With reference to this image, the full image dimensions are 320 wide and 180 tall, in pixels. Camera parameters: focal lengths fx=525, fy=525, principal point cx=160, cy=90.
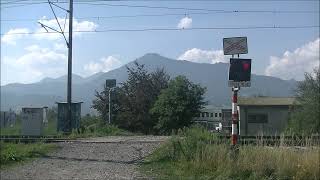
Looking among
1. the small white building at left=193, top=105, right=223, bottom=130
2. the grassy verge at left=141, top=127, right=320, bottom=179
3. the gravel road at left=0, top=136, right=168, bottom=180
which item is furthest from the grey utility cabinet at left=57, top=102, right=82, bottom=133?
the grassy verge at left=141, top=127, right=320, bottom=179

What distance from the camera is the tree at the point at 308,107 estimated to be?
4126 cm

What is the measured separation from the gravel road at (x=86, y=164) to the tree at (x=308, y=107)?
82.5ft

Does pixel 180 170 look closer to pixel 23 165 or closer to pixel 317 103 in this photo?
pixel 23 165

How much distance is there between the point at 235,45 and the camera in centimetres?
1371

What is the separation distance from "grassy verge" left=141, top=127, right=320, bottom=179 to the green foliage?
29.2m

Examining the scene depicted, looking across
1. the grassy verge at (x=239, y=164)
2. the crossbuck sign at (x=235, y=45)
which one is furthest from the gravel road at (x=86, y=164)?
the crossbuck sign at (x=235, y=45)

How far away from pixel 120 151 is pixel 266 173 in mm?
5928

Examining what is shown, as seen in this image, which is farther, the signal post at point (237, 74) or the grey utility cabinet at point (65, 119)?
the grey utility cabinet at point (65, 119)


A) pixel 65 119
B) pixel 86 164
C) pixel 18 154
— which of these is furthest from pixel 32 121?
pixel 86 164

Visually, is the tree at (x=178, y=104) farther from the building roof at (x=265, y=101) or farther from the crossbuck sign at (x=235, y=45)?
the crossbuck sign at (x=235, y=45)

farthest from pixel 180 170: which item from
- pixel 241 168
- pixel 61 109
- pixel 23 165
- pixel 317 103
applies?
pixel 317 103

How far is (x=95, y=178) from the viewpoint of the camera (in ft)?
37.0

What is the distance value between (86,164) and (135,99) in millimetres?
31513

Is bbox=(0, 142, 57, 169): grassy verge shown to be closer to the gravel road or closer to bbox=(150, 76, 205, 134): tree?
the gravel road
